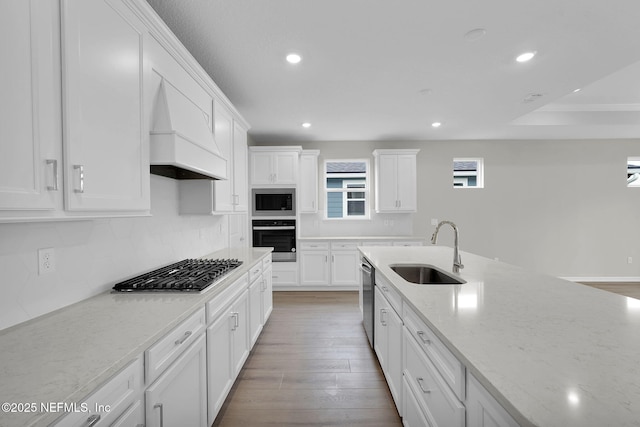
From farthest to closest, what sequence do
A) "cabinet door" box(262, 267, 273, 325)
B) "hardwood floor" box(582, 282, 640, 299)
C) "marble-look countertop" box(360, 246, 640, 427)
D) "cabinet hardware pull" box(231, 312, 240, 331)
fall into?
"hardwood floor" box(582, 282, 640, 299)
"cabinet door" box(262, 267, 273, 325)
"cabinet hardware pull" box(231, 312, 240, 331)
"marble-look countertop" box(360, 246, 640, 427)

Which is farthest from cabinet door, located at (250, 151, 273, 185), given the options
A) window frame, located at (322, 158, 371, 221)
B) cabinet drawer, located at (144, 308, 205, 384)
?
cabinet drawer, located at (144, 308, 205, 384)

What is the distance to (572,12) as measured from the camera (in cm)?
186

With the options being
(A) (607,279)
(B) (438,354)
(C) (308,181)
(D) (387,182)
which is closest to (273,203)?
(C) (308,181)

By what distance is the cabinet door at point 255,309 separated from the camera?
2.47 m

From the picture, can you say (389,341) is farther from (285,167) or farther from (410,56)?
(285,167)

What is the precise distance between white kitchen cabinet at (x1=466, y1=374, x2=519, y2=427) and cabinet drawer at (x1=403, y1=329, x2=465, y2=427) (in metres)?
0.05

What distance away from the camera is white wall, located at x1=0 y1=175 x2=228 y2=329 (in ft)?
3.64

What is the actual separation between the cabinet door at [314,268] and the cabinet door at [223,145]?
2.09m

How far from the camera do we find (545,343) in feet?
2.98

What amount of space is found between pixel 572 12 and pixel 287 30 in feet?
6.40

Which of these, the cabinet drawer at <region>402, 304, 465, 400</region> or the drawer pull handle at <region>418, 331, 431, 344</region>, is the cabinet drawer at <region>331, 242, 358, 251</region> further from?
the drawer pull handle at <region>418, 331, 431, 344</region>

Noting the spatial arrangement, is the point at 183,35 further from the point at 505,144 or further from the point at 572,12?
the point at 505,144

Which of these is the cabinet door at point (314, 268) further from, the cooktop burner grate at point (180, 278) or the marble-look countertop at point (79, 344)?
the marble-look countertop at point (79, 344)

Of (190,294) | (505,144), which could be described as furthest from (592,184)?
(190,294)
